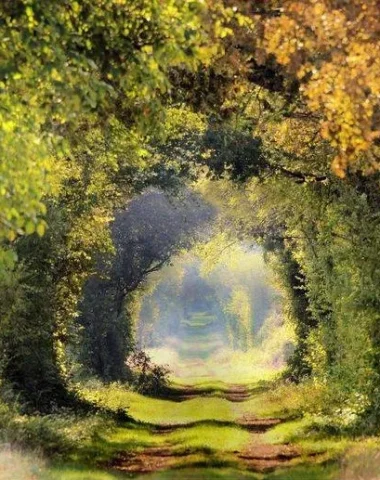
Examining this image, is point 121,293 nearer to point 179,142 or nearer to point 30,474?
point 179,142

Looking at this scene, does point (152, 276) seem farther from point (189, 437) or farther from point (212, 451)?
point (212, 451)

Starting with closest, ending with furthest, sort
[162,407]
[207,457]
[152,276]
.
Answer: [207,457] → [162,407] → [152,276]

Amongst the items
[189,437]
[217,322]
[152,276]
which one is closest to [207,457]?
[189,437]

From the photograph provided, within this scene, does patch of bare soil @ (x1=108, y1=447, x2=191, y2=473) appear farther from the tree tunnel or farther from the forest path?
the tree tunnel

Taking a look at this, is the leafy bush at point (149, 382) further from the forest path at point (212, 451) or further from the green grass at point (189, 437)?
the forest path at point (212, 451)

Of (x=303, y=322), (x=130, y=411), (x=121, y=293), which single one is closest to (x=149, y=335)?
(x=121, y=293)

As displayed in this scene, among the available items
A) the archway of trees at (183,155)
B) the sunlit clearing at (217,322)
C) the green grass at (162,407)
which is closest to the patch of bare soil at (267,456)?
the archway of trees at (183,155)

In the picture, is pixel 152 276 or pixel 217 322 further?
pixel 217 322

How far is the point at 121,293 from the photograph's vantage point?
46656 mm

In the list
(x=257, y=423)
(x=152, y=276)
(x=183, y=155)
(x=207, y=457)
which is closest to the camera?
(x=207, y=457)

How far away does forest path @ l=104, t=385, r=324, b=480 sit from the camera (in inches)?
749

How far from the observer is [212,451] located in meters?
21.9

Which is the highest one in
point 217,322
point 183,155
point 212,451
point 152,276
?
point 217,322

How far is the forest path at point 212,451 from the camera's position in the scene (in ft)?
62.4
